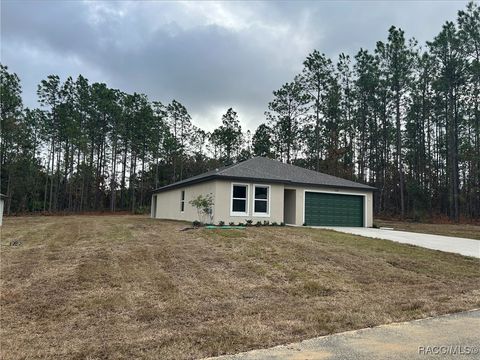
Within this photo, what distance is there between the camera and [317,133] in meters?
36.4

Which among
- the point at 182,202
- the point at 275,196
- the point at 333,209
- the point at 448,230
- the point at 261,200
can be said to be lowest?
the point at 448,230

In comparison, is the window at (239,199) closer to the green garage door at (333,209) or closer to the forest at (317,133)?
the green garage door at (333,209)

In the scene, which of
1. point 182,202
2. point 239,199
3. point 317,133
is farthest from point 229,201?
point 317,133

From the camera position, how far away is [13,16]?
1034cm

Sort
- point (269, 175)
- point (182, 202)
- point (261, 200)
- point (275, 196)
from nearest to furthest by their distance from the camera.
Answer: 1. point (261, 200)
2. point (275, 196)
3. point (269, 175)
4. point (182, 202)

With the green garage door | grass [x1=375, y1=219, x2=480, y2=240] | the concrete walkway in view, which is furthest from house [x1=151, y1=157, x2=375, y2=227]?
the concrete walkway

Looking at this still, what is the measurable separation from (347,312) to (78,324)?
360 cm

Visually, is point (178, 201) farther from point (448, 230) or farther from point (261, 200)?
point (448, 230)

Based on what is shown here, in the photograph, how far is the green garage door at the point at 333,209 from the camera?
1917 centimetres

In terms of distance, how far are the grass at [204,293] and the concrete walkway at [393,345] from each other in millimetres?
246

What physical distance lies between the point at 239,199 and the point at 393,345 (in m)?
13.5

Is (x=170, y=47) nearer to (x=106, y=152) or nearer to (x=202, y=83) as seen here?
(x=202, y=83)

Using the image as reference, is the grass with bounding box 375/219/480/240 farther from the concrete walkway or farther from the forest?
the concrete walkway

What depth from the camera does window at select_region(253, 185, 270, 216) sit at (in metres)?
17.6
